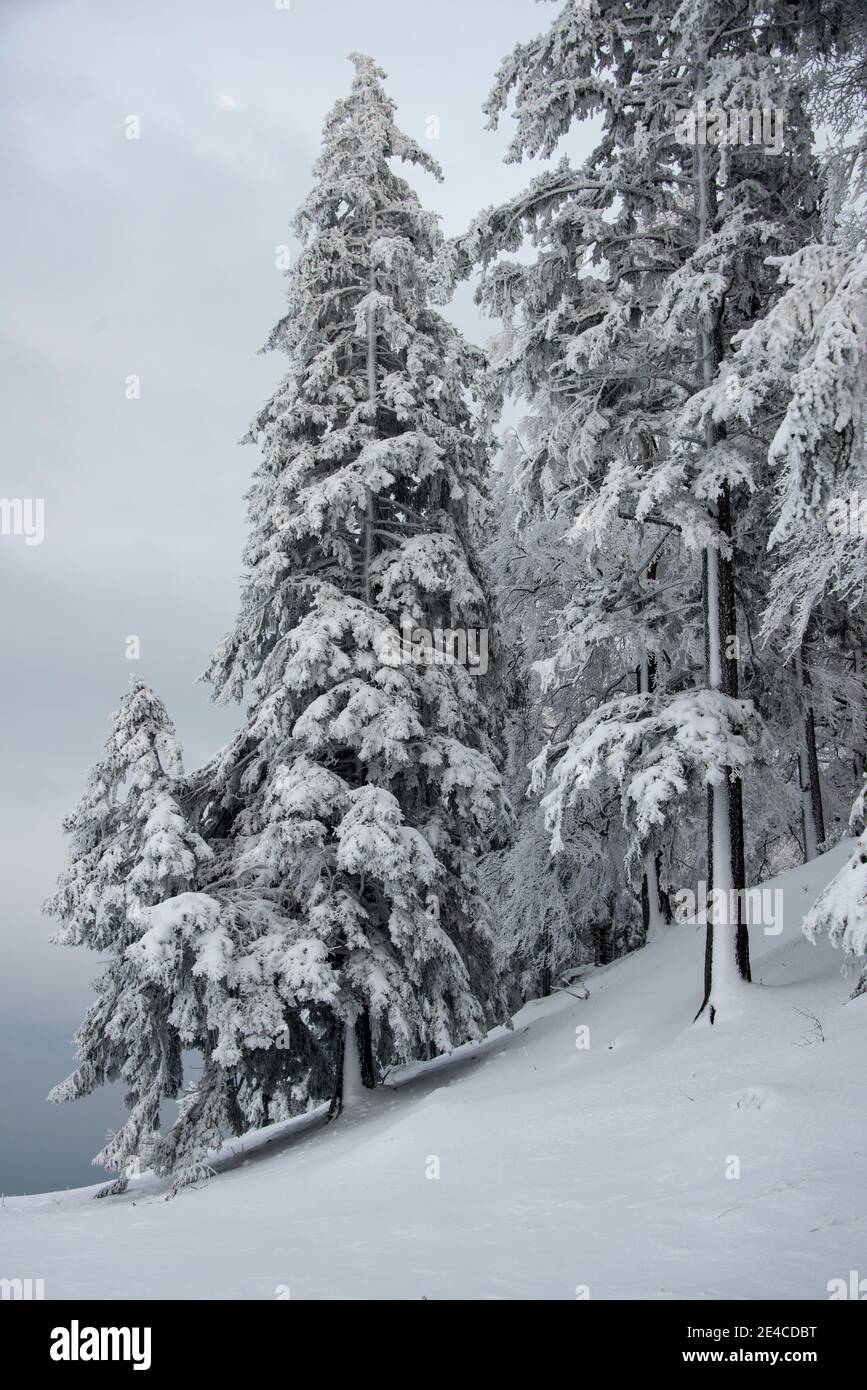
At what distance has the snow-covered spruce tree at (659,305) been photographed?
10.6 metres

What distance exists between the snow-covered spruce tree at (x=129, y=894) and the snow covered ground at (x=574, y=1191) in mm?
1347

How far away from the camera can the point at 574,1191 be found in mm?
6832

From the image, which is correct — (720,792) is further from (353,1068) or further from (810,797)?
(810,797)

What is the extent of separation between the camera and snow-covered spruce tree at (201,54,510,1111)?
1233 centimetres

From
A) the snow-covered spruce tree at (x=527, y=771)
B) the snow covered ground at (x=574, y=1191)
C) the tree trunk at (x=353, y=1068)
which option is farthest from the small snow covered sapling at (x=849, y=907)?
the snow-covered spruce tree at (x=527, y=771)

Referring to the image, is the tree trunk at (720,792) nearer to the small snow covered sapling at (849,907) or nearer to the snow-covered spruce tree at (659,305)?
the snow-covered spruce tree at (659,305)

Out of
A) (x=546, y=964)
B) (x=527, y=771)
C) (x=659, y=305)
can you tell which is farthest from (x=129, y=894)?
(x=546, y=964)

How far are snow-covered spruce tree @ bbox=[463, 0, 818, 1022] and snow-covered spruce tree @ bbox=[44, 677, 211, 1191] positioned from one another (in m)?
4.79

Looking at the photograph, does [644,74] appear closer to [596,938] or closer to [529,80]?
[529,80]

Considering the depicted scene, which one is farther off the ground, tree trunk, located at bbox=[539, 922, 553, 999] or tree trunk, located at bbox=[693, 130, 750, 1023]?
tree trunk, located at bbox=[693, 130, 750, 1023]

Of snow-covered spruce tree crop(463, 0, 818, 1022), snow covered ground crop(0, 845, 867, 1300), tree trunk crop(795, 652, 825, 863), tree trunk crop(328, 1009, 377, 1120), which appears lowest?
tree trunk crop(328, 1009, 377, 1120)

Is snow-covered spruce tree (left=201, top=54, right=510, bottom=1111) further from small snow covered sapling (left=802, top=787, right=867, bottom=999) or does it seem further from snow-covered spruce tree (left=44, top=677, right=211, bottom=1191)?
small snow covered sapling (left=802, top=787, right=867, bottom=999)

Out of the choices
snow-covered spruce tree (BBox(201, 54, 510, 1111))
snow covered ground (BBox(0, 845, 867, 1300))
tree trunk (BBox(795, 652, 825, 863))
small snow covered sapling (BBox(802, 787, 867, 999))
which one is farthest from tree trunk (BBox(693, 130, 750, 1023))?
tree trunk (BBox(795, 652, 825, 863))

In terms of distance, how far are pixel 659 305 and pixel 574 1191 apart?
9095 mm
